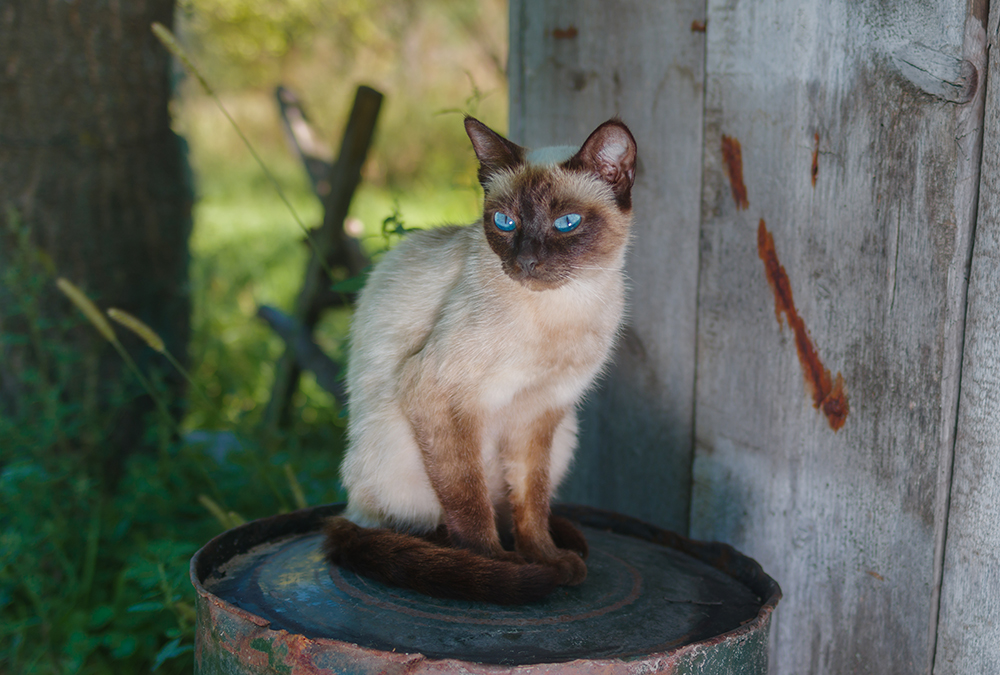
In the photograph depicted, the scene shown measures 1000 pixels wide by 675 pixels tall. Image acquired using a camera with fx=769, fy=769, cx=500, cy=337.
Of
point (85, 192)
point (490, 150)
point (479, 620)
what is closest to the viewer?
point (479, 620)

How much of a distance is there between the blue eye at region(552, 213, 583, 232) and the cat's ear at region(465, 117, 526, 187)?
18cm

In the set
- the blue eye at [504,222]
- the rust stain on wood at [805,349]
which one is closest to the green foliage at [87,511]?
the blue eye at [504,222]

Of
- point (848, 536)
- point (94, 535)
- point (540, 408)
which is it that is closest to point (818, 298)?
point (848, 536)

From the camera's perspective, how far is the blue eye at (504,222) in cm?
165

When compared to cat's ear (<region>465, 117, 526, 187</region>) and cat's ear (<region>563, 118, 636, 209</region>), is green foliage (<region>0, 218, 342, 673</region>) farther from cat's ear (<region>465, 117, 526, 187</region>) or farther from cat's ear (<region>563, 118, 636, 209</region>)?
cat's ear (<region>563, 118, 636, 209</region>)

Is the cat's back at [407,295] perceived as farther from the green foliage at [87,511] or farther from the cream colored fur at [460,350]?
the green foliage at [87,511]

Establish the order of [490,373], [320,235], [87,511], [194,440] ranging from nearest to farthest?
[490,373]
[87,511]
[320,235]
[194,440]

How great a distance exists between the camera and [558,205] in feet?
5.36

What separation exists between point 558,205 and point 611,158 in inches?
6.4

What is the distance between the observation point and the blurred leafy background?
8.10 ft

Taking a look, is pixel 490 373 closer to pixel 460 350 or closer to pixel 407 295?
pixel 460 350

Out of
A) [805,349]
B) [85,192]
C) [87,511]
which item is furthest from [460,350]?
[85,192]

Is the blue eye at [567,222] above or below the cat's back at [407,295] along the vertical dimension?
above

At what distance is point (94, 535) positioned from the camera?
104 inches
